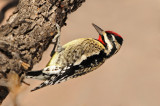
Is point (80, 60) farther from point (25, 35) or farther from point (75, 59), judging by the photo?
point (25, 35)

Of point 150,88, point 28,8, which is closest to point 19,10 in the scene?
point 28,8

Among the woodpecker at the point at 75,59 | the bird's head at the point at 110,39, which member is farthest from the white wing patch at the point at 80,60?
the bird's head at the point at 110,39

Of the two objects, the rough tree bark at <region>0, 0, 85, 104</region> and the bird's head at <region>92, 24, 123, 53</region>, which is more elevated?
the rough tree bark at <region>0, 0, 85, 104</region>

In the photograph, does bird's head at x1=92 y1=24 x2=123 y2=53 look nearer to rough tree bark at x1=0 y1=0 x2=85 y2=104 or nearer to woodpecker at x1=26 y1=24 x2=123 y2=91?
woodpecker at x1=26 y1=24 x2=123 y2=91

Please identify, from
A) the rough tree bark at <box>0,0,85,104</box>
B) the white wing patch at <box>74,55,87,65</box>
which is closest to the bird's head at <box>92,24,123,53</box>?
the white wing patch at <box>74,55,87,65</box>

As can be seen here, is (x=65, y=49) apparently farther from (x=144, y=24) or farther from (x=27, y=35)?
(x=144, y=24)

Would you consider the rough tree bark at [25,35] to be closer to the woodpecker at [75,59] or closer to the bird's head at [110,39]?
the woodpecker at [75,59]

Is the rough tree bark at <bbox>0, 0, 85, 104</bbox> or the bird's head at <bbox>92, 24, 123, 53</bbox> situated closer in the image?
the rough tree bark at <bbox>0, 0, 85, 104</bbox>
